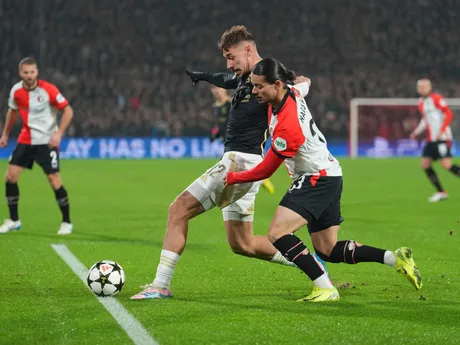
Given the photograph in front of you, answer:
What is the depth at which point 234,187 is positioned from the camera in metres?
6.65

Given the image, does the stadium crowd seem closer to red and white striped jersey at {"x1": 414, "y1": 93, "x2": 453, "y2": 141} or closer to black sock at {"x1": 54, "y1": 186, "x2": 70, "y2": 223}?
red and white striped jersey at {"x1": 414, "y1": 93, "x2": 453, "y2": 141}

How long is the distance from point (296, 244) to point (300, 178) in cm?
46

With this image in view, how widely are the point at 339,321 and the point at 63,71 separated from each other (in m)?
31.1

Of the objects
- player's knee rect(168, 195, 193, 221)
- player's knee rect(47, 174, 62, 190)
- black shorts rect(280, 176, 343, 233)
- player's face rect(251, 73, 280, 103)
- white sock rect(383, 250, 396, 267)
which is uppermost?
player's face rect(251, 73, 280, 103)

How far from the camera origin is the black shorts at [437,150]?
16.2m

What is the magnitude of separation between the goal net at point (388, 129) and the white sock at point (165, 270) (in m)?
26.3

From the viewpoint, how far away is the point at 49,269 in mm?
8055

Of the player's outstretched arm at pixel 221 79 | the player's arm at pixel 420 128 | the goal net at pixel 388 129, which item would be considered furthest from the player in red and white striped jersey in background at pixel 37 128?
the goal net at pixel 388 129

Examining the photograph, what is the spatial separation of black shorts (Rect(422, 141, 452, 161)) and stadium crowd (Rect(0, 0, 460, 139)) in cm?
1684

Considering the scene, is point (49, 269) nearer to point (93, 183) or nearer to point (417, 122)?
point (93, 183)

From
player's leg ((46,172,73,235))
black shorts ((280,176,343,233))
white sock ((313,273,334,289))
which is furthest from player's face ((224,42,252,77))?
player's leg ((46,172,73,235))

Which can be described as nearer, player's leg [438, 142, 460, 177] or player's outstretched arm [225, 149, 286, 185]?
player's outstretched arm [225, 149, 286, 185]

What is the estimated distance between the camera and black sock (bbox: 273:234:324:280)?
20.3 ft

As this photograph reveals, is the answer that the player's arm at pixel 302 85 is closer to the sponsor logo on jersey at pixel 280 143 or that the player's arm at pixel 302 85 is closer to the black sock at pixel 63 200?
the sponsor logo on jersey at pixel 280 143
